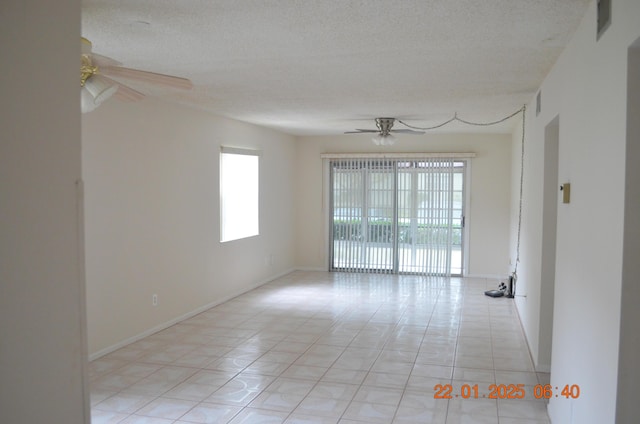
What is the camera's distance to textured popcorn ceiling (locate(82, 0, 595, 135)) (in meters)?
2.60

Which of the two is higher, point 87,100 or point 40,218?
point 87,100

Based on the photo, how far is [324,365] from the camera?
4.36 meters

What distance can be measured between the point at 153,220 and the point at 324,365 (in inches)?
86.8

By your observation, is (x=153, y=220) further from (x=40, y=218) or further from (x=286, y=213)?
(x=40, y=218)

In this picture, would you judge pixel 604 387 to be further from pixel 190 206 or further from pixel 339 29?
pixel 190 206

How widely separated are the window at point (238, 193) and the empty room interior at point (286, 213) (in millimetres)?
44

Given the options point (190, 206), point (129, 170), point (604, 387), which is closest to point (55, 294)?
point (604, 387)

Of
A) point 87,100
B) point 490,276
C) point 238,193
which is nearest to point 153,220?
point 238,193

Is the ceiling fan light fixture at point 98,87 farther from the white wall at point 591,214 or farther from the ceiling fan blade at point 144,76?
the white wall at point 591,214

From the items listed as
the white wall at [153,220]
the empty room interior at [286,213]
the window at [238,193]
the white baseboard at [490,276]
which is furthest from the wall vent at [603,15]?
the white baseboard at [490,276]

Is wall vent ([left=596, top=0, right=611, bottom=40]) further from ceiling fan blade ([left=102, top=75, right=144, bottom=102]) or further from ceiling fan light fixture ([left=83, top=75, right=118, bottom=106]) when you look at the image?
ceiling fan blade ([left=102, top=75, right=144, bottom=102])

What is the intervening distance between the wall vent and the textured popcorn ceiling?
0.81 ft

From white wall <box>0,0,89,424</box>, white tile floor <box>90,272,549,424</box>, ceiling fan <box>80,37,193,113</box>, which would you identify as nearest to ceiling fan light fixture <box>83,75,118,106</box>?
ceiling fan <box>80,37,193,113</box>

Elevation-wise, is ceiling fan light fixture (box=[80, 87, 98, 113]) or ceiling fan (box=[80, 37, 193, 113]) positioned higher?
ceiling fan (box=[80, 37, 193, 113])
